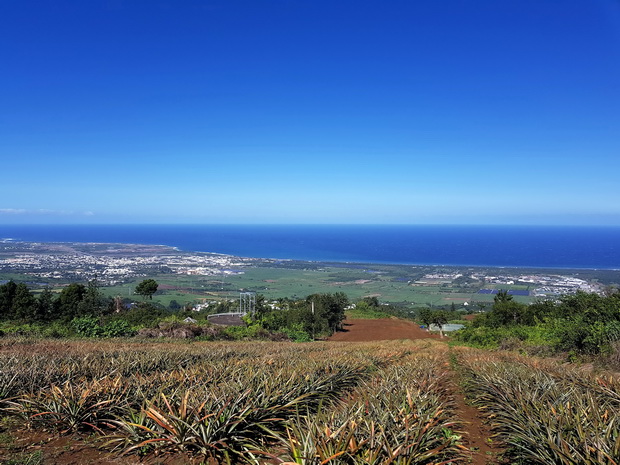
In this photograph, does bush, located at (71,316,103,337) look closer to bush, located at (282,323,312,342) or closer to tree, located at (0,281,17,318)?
tree, located at (0,281,17,318)

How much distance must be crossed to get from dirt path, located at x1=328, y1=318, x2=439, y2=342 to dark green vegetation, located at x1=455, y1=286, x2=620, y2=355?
3.56 metres

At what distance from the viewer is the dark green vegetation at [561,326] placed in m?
11.8

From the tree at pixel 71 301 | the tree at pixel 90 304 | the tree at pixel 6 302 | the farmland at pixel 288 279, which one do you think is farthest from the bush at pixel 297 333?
the farmland at pixel 288 279

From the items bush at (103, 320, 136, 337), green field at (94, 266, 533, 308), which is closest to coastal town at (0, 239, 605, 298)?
green field at (94, 266, 533, 308)

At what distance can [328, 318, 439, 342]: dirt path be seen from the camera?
77.4 feet

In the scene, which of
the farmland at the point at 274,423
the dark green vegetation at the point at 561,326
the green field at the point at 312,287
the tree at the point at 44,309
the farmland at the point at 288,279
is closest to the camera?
the farmland at the point at 274,423

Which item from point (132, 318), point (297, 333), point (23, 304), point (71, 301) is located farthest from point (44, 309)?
point (297, 333)

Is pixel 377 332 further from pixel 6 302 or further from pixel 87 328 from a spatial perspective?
pixel 6 302

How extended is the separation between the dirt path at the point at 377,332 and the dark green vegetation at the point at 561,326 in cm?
356

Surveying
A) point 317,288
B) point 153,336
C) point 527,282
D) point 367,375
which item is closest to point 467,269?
point 527,282

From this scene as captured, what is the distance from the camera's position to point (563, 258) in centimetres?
11100

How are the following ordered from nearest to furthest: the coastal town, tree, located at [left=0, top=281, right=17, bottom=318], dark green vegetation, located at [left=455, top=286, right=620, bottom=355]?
dark green vegetation, located at [left=455, top=286, right=620, bottom=355] → tree, located at [left=0, top=281, right=17, bottom=318] → the coastal town

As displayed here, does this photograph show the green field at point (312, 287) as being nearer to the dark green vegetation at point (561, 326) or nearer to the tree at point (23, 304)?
the tree at point (23, 304)

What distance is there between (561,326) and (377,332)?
12102 mm
